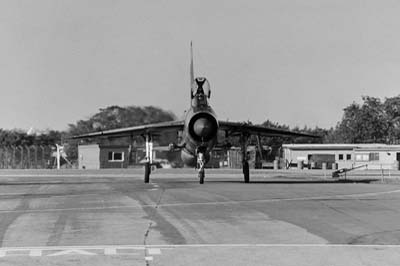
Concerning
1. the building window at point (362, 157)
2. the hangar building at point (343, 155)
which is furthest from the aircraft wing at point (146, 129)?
the building window at point (362, 157)

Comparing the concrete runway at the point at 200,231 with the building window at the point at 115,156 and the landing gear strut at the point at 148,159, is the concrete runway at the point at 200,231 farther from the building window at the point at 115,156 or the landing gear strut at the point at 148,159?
the building window at the point at 115,156

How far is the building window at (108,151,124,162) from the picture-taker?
86750 millimetres

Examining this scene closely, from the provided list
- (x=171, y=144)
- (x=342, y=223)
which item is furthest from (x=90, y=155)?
(x=342, y=223)

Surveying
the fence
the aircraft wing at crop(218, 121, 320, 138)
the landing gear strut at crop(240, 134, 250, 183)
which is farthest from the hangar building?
the landing gear strut at crop(240, 134, 250, 183)

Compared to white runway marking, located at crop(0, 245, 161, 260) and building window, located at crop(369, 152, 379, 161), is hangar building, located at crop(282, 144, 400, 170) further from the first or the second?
white runway marking, located at crop(0, 245, 161, 260)

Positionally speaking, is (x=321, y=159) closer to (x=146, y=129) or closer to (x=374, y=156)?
(x=374, y=156)

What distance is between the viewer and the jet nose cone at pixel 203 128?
32750 mm

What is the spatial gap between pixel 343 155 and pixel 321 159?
2.97 meters

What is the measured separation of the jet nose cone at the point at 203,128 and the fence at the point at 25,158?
5124 cm

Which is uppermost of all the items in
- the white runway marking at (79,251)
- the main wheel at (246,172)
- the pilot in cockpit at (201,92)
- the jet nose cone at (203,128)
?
the pilot in cockpit at (201,92)

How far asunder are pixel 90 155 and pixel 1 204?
215ft

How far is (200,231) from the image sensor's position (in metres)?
14.5

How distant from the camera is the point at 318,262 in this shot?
10.9m

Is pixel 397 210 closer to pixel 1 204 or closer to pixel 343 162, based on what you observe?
pixel 1 204
